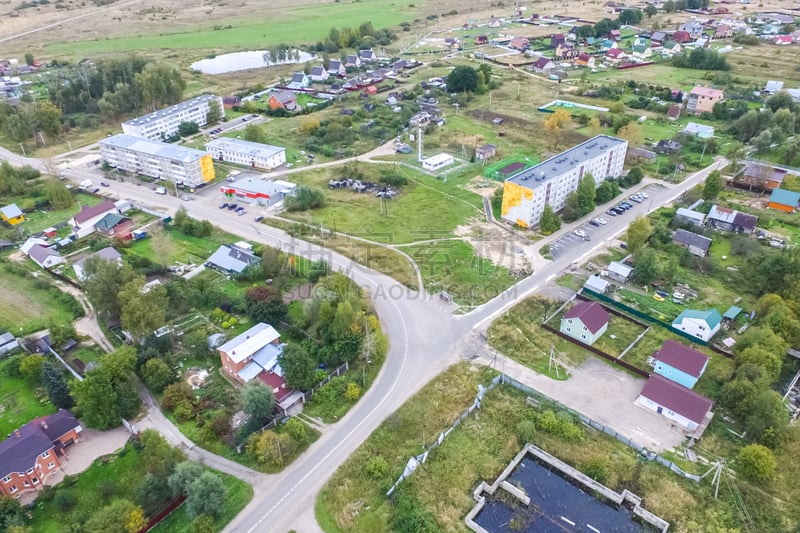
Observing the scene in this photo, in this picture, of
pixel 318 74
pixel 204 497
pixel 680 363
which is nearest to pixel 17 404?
pixel 204 497

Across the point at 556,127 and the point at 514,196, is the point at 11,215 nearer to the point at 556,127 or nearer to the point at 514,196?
the point at 514,196

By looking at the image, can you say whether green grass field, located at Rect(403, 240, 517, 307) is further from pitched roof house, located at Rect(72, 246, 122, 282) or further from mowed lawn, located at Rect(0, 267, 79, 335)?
mowed lawn, located at Rect(0, 267, 79, 335)

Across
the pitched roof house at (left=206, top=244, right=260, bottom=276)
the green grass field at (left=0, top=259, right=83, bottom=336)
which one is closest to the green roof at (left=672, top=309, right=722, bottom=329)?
the pitched roof house at (left=206, top=244, right=260, bottom=276)

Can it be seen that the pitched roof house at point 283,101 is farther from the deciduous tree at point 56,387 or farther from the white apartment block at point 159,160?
the deciduous tree at point 56,387

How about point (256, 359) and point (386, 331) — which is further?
point (386, 331)

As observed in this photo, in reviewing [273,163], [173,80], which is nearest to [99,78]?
[173,80]
